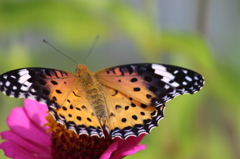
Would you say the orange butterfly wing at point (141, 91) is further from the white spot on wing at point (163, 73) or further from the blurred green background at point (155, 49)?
the blurred green background at point (155, 49)

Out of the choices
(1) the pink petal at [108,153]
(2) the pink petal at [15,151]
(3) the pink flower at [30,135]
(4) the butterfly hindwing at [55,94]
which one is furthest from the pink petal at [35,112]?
(1) the pink petal at [108,153]

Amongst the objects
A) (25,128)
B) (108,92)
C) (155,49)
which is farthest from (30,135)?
(155,49)

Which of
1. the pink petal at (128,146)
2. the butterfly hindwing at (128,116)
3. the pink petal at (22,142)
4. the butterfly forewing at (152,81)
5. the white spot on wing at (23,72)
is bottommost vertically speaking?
the pink petal at (22,142)

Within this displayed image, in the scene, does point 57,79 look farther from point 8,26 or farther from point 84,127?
point 8,26

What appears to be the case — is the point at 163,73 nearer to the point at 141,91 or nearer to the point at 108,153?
the point at 141,91

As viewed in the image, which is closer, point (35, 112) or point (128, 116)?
point (128, 116)

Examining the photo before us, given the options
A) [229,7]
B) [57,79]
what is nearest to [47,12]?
[57,79]

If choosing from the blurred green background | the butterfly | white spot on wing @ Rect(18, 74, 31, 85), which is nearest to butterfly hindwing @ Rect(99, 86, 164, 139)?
the butterfly

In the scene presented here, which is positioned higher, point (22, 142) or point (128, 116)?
point (128, 116)
